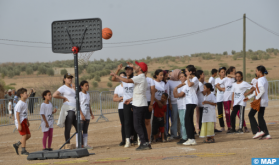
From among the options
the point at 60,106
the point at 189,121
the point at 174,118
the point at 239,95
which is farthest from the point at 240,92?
the point at 60,106

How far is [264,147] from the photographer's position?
288 inches

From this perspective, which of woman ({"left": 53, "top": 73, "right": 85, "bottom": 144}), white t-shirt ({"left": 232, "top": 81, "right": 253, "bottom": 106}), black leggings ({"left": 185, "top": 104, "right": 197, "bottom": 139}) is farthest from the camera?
white t-shirt ({"left": 232, "top": 81, "right": 253, "bottom": 106})

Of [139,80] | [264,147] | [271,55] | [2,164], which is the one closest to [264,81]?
[264,147]

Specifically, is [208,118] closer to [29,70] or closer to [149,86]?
[149,86]

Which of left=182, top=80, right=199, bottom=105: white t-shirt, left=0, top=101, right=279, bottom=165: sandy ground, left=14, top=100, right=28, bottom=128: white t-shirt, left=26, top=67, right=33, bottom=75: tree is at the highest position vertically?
left=26, top=67, right=33, bottom=75: tree

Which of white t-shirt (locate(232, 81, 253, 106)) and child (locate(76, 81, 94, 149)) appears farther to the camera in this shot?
white t-shirt (locate(232, 81, 253, 106))

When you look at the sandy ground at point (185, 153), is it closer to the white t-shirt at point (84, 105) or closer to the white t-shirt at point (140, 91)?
the white t-shirt at point (84, 105)

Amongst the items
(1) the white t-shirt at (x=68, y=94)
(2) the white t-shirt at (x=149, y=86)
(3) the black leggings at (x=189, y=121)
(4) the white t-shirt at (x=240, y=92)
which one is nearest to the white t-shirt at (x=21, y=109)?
(1) the white t-shirt at (x=68, y=94)

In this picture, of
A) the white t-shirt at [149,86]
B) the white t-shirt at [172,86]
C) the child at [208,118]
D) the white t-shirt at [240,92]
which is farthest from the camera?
the white t-shirt at [240,92]

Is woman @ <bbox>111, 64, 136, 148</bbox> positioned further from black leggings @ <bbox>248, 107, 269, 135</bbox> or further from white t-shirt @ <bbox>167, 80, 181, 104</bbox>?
black leggings @ <bbox>248, 107, 269, 135</bbox>

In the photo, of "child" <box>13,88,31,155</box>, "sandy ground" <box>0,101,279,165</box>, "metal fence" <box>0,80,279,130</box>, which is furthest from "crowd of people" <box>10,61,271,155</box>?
"metal fence" <box>0,80,279,130</box>

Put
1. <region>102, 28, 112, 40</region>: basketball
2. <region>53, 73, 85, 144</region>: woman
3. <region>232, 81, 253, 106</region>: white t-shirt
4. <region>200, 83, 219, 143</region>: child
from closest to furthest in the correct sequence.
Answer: <region>53, 73, 85, 144</region>: woman, <region>200, 83, 219, 143</region>: child, <region>232, 81, 253, 106</region>: white t-shirt, <region>102, 28, 112, 40</region>: basketball

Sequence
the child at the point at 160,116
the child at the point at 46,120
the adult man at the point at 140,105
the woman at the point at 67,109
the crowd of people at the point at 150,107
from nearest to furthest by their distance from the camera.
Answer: the adult man at the point at 140,105 < the crowd of people at the point at 150,107 < the woman at the point at 67,109 < the child at the point at 46,120 < the child at the point at 160,116

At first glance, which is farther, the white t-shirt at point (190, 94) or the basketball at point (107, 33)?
the basketball at point (107, 33)
